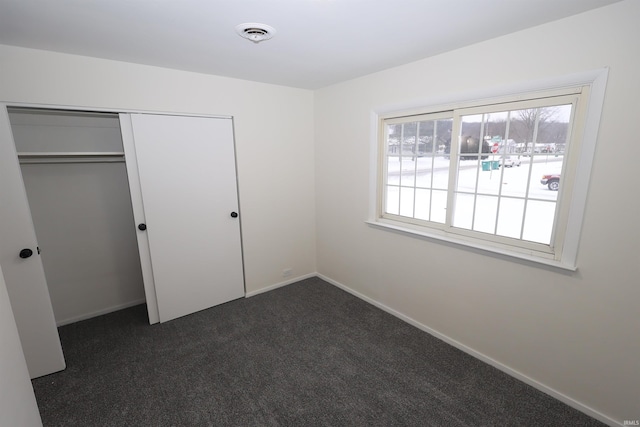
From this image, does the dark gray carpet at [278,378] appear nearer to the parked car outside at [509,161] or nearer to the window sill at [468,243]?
the window sill at [468,243]

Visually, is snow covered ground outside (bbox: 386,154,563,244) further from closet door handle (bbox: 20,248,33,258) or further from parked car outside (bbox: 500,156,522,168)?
closet door handle (bbox: 20,248,33,258)

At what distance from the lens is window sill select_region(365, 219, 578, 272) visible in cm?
182

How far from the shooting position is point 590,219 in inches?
65.1

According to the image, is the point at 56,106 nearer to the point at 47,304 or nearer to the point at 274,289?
the point at 47,304

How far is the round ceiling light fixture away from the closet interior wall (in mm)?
1545

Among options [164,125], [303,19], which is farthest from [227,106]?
[303,19]

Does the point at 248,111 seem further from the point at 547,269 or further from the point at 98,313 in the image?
the point at 547,269

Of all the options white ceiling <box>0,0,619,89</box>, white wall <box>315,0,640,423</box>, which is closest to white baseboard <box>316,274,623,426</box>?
white wall <box>315,0,640,423</box>

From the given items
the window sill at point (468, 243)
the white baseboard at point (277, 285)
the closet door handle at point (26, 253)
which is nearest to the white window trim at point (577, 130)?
the window sill at point (468, 243)

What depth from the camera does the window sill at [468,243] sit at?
1820 mm

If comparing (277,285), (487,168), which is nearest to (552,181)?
(487,168)

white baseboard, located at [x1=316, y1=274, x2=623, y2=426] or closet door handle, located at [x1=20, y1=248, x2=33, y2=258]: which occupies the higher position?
closet door handle, located at [x1=20, y1=248, x2=33, y2=258]

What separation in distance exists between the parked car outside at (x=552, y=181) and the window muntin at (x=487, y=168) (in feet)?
0.08

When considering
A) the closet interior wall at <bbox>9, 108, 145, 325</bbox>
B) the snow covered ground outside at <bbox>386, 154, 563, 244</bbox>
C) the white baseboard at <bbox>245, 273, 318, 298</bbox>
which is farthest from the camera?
the white baseboard at <bbox>245, 273, 318, 298</bbox>
